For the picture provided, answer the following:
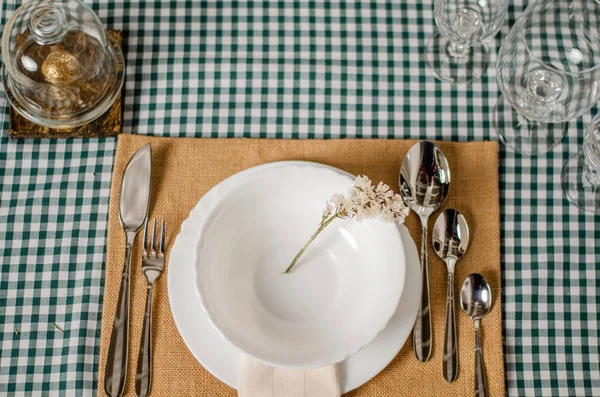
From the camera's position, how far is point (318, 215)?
26.3 inches

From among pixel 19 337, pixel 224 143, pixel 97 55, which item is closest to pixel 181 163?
pixel 224 143

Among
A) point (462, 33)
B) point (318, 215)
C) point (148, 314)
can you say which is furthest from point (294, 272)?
point (462, 33)

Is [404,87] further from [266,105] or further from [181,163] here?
[181,163]

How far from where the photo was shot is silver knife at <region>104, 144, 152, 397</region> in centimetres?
66

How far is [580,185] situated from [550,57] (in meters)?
0.18

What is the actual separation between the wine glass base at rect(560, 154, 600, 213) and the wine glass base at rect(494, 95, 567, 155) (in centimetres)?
4

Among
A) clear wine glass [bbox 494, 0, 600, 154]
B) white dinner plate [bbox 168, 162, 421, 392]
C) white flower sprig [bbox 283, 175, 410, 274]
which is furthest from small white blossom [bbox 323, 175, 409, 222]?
clear wine glass [bbox 494, 0, 600, 154]

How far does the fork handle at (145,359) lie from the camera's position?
2.17 feet

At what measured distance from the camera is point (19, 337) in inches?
27.3

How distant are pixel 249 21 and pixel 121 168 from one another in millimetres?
274

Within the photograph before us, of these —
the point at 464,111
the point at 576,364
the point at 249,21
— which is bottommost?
the point at 576,364

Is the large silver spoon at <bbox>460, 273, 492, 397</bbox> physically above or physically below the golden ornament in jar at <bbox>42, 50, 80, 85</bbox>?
below

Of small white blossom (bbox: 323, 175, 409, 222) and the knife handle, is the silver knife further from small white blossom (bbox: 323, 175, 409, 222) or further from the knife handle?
small white blossom (bbox: 323, 175, 409, 222)

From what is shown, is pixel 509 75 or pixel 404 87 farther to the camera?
pixel 404 87
